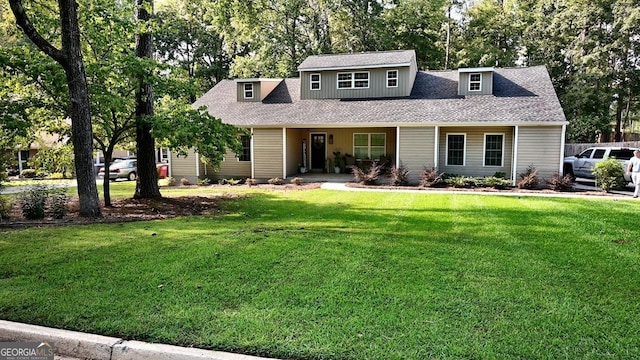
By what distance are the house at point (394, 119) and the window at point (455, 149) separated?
0.14 ft

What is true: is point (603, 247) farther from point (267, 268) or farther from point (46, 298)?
point (46, 298)

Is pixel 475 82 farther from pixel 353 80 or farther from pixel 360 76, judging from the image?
pixel 353 80

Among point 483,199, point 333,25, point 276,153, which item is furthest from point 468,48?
point 483,199

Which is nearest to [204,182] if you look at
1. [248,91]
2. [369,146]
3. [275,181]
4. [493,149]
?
[275,181]

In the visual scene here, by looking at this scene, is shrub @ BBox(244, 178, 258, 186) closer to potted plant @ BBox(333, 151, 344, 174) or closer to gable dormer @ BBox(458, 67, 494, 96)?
potted plant @ BBox(333, 151, 344, 174)

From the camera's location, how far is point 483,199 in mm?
12555

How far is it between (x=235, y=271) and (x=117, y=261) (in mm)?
1765

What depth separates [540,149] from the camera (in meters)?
16.4

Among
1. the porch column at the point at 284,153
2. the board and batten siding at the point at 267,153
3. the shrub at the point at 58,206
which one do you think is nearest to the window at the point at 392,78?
the porch column at the point at 284,153

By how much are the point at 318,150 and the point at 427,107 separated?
6.25m

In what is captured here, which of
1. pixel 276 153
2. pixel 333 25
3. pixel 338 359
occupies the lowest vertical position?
pixel 338 359

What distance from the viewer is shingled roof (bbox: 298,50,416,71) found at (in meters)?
20.2

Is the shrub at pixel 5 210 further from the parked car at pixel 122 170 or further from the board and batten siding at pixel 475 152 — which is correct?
the parked car at pixel 122 170

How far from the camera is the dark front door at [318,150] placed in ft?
71.0
